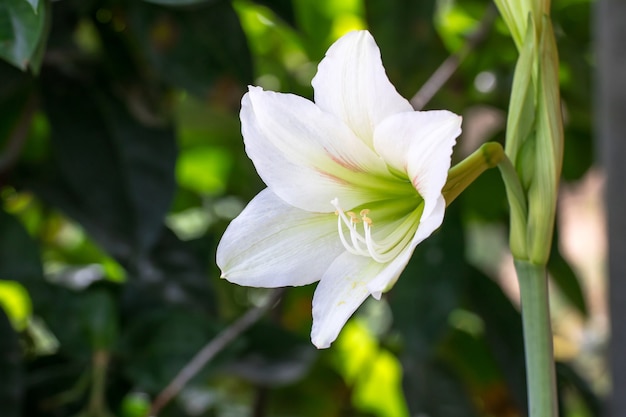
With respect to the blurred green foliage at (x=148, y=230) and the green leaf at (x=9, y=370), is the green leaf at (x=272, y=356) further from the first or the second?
the green leaf at (x=9, y=370)

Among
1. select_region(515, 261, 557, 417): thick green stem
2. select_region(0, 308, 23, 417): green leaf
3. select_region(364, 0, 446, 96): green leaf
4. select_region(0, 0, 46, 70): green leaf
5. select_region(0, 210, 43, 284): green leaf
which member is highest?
select_region(515, 261, 557, 417): thick green stem

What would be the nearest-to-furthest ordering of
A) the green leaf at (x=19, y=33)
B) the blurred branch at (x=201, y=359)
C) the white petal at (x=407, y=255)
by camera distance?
the white petal at (x=407, y=255) < the green leaf at (x=19, y=33) < the blurred branch at (x=201, y=359)

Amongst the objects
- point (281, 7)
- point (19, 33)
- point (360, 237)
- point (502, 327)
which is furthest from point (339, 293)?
point (502, 327)

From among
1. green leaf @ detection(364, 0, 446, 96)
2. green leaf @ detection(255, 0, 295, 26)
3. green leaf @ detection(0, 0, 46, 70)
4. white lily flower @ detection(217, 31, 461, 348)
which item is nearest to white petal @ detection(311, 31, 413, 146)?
white lily flower @ detection(217, 31, 461, 348)

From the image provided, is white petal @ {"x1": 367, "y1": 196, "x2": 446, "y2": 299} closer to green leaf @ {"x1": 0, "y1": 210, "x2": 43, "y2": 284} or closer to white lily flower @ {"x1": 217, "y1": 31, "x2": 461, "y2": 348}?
white lily flower @ {"x1": 217, "y1": 31, "x2": 461, "y2": 348}

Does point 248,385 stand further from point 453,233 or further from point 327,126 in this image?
point 327,126

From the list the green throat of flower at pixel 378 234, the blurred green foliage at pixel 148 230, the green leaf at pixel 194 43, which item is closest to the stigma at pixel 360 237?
the green throat of flower at pixel 378 234
